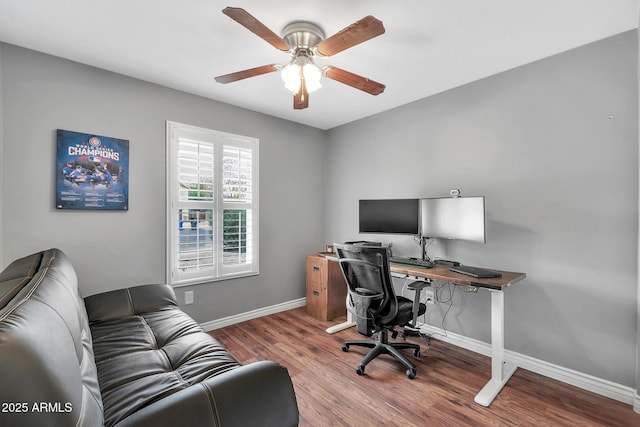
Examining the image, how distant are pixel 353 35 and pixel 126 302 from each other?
234 centimetres

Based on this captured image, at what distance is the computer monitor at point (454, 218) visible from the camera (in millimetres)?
2369

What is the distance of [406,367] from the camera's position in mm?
2318

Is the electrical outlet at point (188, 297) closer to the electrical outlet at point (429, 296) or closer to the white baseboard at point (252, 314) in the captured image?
the white baseboard at point (252, 314)

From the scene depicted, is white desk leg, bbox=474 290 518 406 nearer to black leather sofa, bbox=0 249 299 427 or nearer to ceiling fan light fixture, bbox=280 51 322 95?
black leather sofa, bbox=0 249 299 427

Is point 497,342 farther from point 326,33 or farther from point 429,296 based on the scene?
point 326,33

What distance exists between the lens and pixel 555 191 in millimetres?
2215

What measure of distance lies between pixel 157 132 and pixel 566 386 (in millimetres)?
4009

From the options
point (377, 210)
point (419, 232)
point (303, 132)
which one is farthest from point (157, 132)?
point (419, 232)

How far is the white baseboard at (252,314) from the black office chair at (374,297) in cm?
154

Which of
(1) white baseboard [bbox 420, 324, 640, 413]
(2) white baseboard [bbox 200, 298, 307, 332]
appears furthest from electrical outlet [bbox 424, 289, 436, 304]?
(2) white baseboard [bbox 200, 298, 307, 332]

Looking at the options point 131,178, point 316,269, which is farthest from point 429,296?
point 131,178

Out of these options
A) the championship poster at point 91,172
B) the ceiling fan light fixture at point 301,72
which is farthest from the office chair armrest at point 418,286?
the championship poster at point 91,172

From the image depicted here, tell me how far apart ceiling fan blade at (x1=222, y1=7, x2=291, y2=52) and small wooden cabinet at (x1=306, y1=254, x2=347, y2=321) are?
230 centimetres

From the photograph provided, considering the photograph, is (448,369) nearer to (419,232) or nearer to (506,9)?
(419,232)
